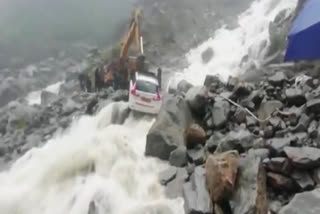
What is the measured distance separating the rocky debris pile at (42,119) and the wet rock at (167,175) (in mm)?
3427

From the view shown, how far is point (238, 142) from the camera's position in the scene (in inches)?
321

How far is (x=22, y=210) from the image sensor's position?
9.16 meters

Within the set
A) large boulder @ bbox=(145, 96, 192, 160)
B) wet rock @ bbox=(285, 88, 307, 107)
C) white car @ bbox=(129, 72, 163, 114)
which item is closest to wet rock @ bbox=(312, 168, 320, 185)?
wet rock @ bbox=(285, 88, 307, 107)

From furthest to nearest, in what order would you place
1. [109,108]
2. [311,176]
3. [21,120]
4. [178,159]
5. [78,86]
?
[78,86], [21,120], [109,108], [178,159], [311,176]

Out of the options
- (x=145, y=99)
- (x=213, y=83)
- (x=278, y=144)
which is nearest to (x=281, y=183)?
(x=278, y=144)

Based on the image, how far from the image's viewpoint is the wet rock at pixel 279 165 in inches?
279

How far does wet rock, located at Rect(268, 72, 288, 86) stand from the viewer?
9.59m

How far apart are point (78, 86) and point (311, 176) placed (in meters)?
13.6

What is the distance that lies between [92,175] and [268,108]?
387 cm

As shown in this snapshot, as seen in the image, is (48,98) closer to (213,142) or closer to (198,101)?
(198,101)

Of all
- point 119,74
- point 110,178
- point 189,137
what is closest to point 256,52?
point 119,74

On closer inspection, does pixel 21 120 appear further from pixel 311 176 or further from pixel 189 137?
pixel 311 176

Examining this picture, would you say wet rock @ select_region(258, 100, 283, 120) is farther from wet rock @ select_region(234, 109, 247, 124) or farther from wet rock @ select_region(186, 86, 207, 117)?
wet rock @ select_region(186, 86, 207, 117)

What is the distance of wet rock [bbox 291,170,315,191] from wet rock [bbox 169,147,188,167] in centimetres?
239
